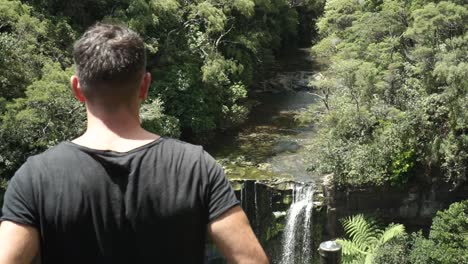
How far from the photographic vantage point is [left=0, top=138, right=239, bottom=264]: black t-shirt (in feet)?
5.90

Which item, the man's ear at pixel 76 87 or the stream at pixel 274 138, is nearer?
the man's ear at pixel 76 87

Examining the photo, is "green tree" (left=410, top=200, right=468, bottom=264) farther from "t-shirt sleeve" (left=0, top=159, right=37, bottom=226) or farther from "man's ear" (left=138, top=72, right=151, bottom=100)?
"t-shirt sleeve" (left=0, top=159, right=37, bottom=226)

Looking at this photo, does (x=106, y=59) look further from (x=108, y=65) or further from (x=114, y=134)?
(x=114, y=134)

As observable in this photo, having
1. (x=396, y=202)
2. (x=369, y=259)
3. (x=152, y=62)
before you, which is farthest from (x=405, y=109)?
(x=152, y=62)

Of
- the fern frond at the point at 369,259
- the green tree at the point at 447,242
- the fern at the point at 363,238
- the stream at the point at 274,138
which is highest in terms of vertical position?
the stream at the point at 274,138

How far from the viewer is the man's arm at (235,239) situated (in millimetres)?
1816

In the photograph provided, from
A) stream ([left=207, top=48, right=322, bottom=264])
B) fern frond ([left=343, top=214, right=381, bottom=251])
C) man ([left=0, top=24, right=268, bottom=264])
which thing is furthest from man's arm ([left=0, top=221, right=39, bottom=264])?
fern frond ([left=343, top=214, right=381, bottom=251])

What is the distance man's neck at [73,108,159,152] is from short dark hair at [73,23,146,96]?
106 mm

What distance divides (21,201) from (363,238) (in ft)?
46.2

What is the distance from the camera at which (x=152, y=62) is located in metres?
20.7

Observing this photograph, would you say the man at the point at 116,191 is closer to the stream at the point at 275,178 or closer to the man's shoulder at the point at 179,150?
the man's shoulder at the point at 179,150

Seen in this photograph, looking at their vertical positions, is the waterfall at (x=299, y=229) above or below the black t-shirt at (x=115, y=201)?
below

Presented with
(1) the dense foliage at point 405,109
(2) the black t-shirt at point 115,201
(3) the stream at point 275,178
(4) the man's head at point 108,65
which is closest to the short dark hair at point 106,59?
(4) the man's head at point 108,65

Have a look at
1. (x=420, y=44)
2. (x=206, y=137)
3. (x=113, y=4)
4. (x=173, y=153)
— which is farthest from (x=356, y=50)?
(x=173, y=153)
